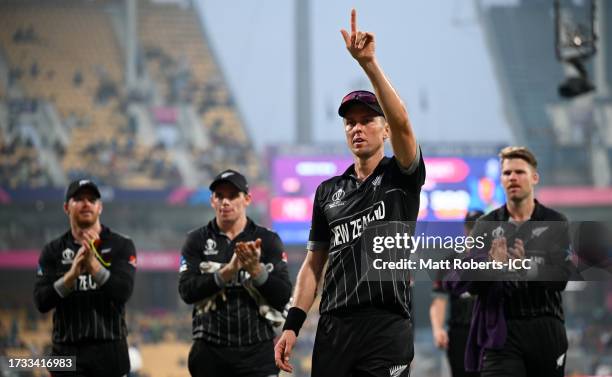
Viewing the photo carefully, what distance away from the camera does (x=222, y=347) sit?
5.59m

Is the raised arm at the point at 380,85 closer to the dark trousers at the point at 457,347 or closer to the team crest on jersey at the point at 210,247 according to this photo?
the team crest on jersey at the point at 210,247

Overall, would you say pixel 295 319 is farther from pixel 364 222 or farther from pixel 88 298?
pixel 88 298

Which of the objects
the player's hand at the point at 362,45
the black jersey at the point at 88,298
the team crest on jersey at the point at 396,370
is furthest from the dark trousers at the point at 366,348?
the black jersey at the point at 88,298

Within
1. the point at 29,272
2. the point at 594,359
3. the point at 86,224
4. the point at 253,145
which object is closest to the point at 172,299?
the point at 29,272

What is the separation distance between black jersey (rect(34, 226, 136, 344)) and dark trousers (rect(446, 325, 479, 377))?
2.90 m

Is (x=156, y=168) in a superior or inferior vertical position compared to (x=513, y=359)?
superior

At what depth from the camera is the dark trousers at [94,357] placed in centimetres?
579

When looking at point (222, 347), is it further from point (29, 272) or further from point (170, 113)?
point (170, 113)

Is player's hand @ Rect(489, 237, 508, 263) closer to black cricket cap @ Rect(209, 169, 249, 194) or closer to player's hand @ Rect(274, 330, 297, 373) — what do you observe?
player's hand @ Rect(274, 330, 297, 373)

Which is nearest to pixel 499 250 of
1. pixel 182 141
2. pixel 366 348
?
pixel 366 348

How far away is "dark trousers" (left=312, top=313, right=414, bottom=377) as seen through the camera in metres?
3.85

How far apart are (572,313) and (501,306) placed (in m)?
25.6
